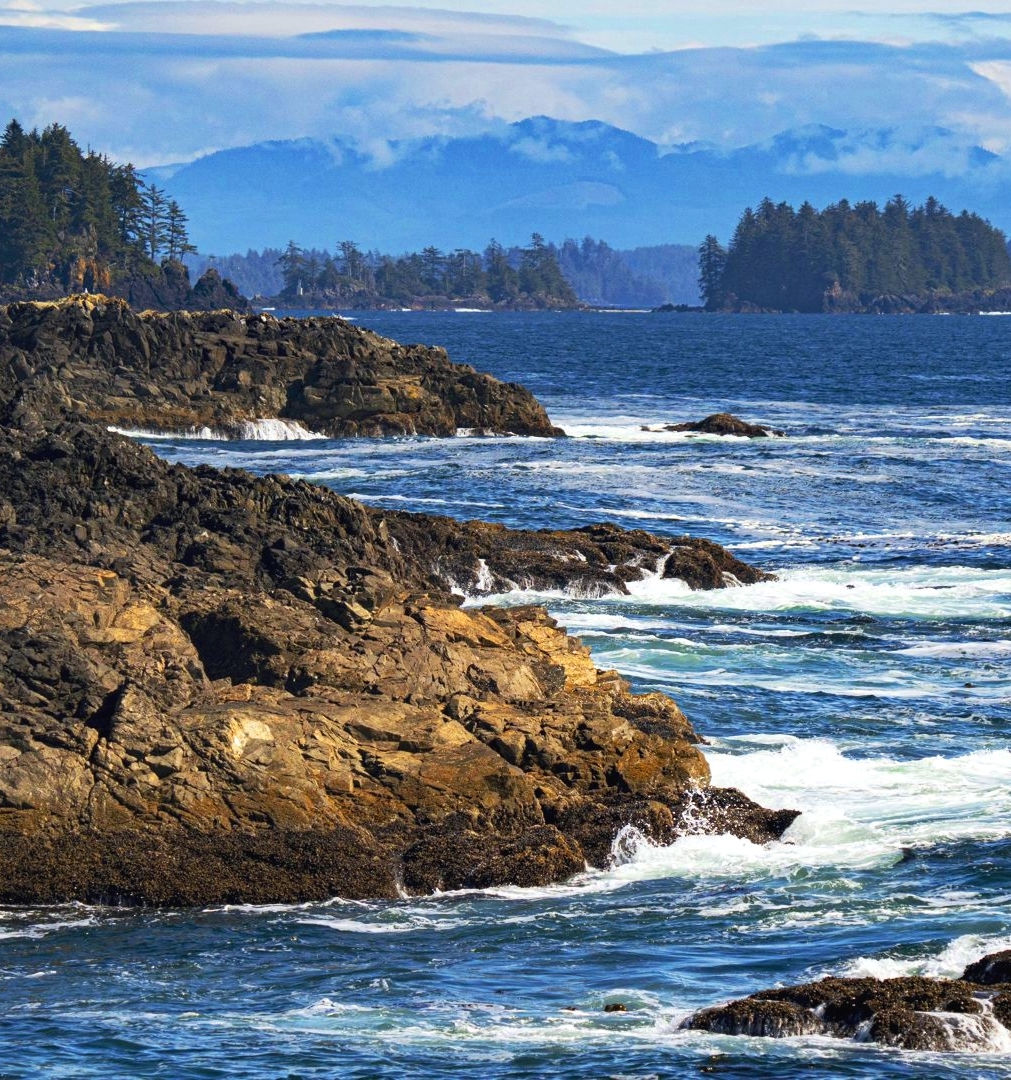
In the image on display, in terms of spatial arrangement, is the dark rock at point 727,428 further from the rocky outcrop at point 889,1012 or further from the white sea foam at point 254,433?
the rocky outcrop at point 889,1012

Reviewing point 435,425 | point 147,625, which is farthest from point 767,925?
point 435,425

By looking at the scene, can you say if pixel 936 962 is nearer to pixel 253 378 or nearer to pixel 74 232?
pixel 253 378

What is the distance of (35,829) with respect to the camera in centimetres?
2109

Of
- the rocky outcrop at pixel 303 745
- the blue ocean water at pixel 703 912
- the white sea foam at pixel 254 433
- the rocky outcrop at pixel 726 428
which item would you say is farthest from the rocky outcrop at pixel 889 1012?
the rocky outcrop at pixel 726 428

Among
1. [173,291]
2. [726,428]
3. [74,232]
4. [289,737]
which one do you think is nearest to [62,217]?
[74,232]

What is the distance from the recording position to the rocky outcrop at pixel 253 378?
76.9 m

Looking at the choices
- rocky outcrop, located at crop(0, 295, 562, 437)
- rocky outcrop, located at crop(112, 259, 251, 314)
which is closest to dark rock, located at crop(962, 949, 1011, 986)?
rocky outcrop, located at crop(0, 295, 562, 437)

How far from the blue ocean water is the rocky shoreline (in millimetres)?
525

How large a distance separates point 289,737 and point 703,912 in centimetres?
531

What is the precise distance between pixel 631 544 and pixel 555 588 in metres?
3.10

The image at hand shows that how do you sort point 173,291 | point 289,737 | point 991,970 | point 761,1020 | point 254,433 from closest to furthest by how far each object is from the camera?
point 761,1020 < point 991,970 < point 289,737 < point 254,433 < point 173,291

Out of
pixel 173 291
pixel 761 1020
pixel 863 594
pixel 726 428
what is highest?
pixel 173 291

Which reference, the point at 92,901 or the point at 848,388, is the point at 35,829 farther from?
the point at 848,388

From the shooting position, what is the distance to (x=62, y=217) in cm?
16638
